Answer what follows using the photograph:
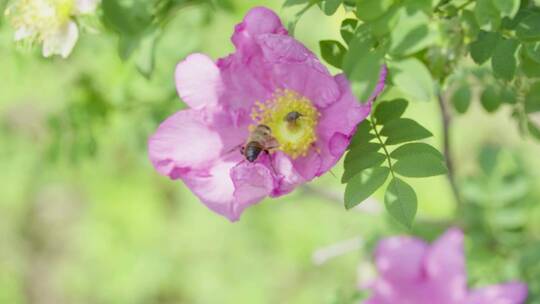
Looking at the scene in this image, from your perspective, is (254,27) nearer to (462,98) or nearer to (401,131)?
(401,131)

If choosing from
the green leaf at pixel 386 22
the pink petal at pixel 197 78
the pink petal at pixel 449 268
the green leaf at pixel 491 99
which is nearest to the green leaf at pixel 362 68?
the green leaf at pixel 386 22

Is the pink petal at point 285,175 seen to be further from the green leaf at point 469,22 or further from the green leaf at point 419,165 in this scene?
the green leaf at point 469,22

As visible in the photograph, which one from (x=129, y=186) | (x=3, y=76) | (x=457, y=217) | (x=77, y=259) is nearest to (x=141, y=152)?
(x=3, y=76)

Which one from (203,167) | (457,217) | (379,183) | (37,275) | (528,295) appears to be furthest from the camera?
(37,275)

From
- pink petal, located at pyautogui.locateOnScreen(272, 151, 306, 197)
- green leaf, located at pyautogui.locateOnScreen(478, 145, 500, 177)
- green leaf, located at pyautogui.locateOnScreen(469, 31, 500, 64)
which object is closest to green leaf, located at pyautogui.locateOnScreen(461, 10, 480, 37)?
green leaf, located at pyautogui.locateOnScreen(469, 31, 500, 64)

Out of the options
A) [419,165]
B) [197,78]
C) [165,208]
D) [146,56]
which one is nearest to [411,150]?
[419,165]

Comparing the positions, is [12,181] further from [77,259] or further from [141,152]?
[141,152]
